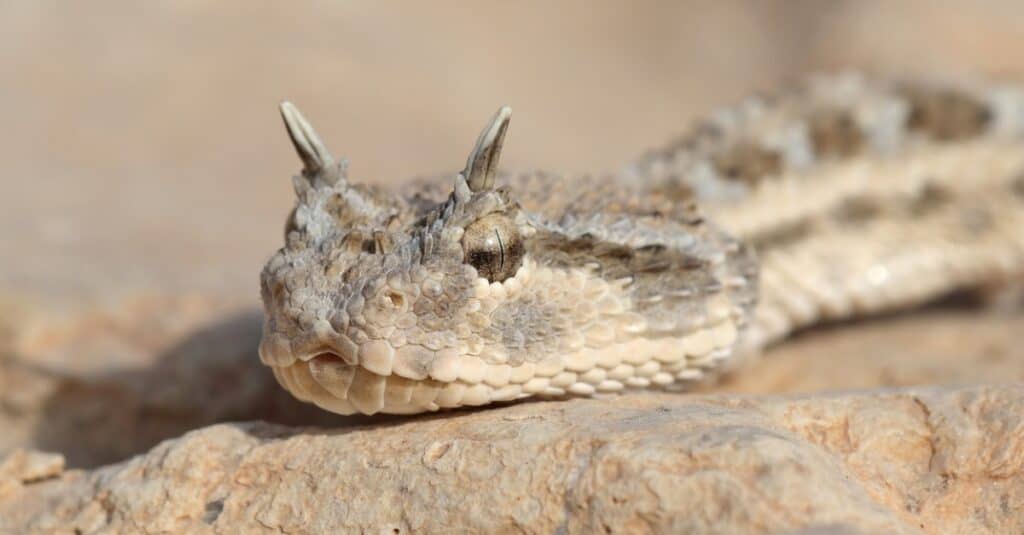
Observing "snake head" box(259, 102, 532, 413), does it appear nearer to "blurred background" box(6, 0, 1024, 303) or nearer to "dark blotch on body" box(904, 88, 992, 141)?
"blurred background" box(6, 0, 1024, 303)

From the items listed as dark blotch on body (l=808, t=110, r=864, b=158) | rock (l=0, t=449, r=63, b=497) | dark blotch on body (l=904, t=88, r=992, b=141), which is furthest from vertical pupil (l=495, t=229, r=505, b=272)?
dark blotch on body (l=904, t=88, r=992, b=141)

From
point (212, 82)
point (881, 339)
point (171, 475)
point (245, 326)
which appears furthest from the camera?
point (212, 82)

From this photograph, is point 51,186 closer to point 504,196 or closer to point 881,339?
point 504,196

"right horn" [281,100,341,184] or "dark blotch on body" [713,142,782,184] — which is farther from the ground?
"dark blotch on body" [713,142,782,184]

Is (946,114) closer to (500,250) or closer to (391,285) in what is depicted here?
(500,250)

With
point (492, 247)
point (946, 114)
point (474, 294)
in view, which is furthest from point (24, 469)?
point (946, 114)

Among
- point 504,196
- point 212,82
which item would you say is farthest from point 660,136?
point 504,196

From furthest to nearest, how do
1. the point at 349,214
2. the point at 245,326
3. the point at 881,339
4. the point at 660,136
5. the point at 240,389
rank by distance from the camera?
the point at 660,136 → the point at 881,339 → the point at 245,326 → the point at 240,389 → the point at 349,214
